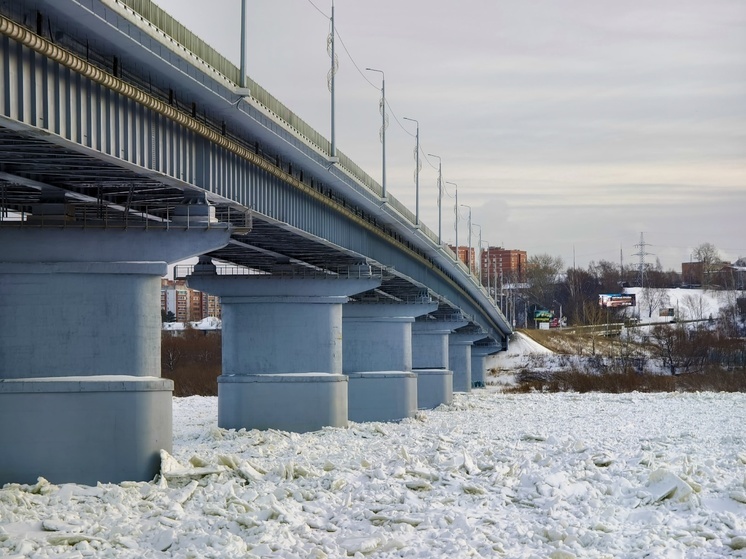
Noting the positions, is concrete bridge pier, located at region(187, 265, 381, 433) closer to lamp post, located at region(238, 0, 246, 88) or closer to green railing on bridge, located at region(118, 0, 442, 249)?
green railing on bridge, located at region(118, 0, 442, 249)

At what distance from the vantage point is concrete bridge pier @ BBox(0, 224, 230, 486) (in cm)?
2678

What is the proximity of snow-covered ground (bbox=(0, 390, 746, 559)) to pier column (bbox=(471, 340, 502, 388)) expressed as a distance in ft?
337

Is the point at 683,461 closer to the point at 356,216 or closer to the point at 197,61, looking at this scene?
the point at 197,61

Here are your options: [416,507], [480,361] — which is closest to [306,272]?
[416,507]

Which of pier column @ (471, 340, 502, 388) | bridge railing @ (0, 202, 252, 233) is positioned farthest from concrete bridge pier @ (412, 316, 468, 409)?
bridge railing @ (0, 202, 252, 233)

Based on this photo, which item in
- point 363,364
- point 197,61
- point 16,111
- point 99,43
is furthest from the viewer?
point 363,364

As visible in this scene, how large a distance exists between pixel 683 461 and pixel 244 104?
519 inches

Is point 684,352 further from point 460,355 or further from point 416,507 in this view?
point 416,507

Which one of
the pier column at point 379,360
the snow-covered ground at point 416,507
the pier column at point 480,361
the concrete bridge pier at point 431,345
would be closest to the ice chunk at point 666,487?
the snow-covered ground at point 416,507

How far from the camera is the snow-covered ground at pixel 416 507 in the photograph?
2052 centimetres

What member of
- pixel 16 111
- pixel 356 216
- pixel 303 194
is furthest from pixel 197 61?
pixel 356 216

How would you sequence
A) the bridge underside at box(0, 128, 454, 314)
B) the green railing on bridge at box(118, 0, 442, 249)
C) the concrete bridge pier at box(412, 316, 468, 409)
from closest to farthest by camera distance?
the green railing on bridge at box(118, 0, 442, 249)
the bridge underside at box(0, 128, 454, 314)
the concrete bridge pier at box(412, 316, 468, 409)

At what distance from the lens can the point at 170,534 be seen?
826 inches

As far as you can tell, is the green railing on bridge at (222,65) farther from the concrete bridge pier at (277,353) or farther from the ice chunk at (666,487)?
the ice chunk at (666,487)
